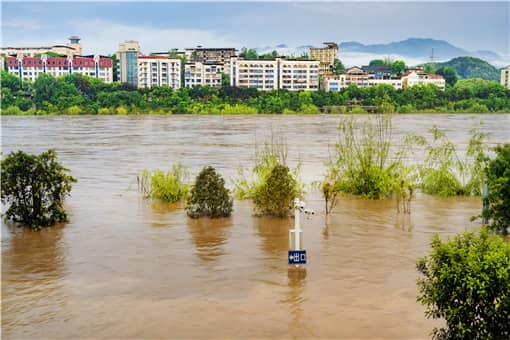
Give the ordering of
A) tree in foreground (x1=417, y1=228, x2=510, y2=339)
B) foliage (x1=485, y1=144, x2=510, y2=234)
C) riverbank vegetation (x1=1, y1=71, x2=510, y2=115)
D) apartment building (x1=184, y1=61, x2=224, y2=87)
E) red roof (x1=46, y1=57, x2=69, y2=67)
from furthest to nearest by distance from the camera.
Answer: red roof (x1=46, y1=57, x2=69, y2=67) → apartment building (x1=184, y1=61, x2=224, y2=87) → riverbank vegetation (x1=1, y1=71, x2=510, y2=115) → foliage (x1=485, y1=144, x2=510, y2=234) → tree in foreground (x1=417, y1=228, x2=510, y2=339)

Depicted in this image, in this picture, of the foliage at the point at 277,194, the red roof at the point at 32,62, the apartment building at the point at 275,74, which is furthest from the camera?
the red roof at the point at 32,62

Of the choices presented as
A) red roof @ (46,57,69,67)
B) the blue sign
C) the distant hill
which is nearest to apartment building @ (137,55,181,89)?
red roof @ (46,57,69,67)

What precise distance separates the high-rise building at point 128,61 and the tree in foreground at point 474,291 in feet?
228

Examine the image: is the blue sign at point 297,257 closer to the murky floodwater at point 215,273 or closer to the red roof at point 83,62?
the murky floodwater at point 215,273

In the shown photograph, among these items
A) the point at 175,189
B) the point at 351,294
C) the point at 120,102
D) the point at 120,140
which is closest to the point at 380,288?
the point at 351,294

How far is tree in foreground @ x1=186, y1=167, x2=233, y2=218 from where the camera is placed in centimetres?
830

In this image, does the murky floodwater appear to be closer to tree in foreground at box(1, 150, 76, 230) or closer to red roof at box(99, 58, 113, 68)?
tree in foreground at box(1, 150, 76, 230)

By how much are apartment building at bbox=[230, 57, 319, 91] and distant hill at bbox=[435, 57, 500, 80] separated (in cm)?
3813

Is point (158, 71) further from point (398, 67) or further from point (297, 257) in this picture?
point (297, 257)

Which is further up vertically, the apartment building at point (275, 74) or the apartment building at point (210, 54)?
the apartment building at point (210, 54)

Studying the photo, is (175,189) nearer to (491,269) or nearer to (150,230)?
(150,230)

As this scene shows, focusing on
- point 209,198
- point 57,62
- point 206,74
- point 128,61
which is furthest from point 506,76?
point 209,198

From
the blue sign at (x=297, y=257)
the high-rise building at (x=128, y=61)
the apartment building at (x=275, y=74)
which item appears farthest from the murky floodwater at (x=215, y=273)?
the high-rise building at (x=128, y=61)

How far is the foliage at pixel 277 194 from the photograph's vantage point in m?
8.26
